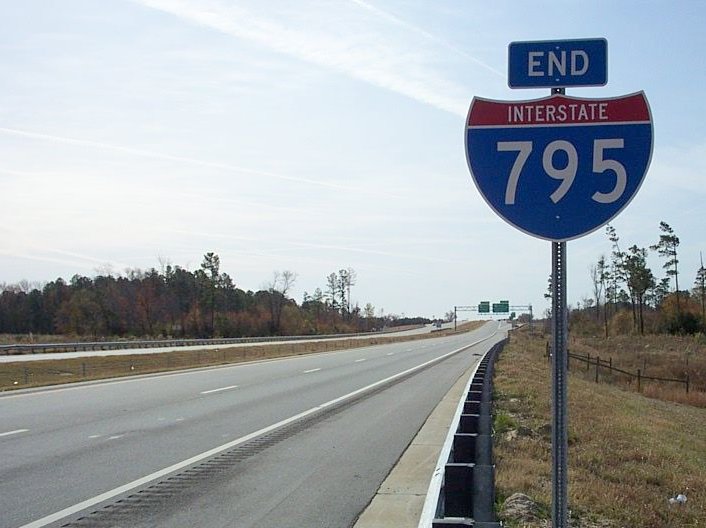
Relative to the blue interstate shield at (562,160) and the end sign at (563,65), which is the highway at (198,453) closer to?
the blue interstate shield at (562,160)

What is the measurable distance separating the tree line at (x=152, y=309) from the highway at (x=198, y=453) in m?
89.9

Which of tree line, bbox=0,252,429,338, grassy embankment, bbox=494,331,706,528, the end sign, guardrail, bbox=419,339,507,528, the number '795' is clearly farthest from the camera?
tree line, bbox=0,252,429,338

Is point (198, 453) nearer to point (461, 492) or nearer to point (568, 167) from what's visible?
point (461, 492)

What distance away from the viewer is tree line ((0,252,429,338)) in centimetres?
11600

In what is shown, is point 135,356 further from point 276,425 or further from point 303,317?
point 303,317

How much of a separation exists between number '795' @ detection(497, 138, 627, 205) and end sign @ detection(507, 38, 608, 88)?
0.35m

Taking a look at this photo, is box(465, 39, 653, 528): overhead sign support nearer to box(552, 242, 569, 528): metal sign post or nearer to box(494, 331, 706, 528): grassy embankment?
box(552, 242, 569, 528): metal sign post

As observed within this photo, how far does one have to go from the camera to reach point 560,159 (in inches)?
161

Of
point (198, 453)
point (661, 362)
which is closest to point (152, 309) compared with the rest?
point (661, 362)

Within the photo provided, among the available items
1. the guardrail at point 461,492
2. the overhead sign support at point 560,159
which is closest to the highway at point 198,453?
the guardrail at point 461,492

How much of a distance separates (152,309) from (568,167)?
128 metres

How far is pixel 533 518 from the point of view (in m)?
7.44

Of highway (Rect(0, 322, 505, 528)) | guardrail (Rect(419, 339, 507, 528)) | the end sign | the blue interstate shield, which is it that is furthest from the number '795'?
highway (Rect(0, 322, 505, 528))

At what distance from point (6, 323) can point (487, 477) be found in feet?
409
